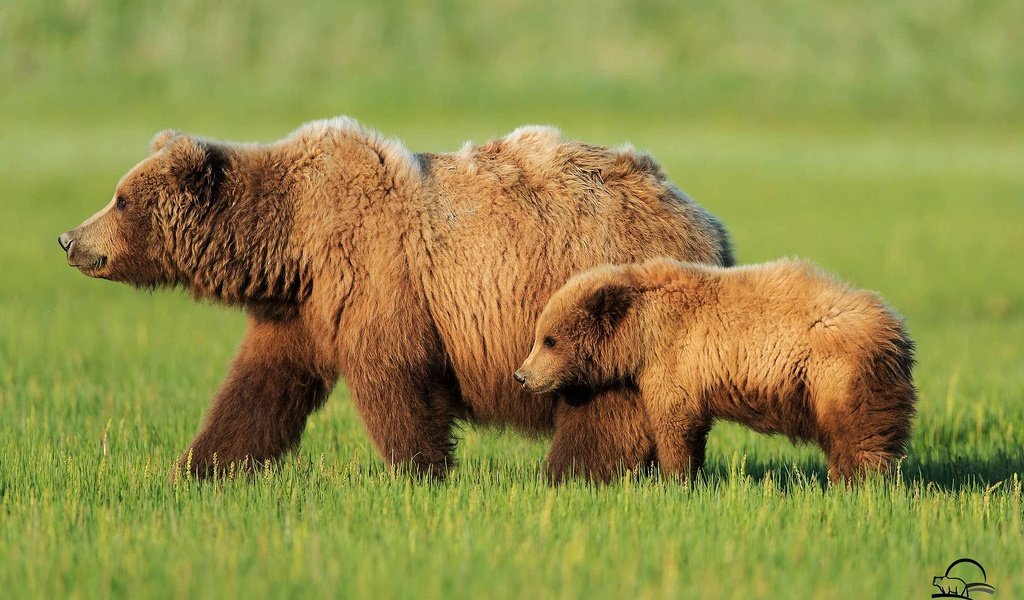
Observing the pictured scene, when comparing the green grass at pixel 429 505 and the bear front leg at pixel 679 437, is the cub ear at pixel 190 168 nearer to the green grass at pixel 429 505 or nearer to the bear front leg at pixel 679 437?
the green grass at pixel 429 505

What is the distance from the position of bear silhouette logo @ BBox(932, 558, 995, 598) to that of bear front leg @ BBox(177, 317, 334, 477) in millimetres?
3766

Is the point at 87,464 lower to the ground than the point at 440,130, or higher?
lower

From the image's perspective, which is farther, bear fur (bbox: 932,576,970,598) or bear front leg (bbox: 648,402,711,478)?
bear front leg (bbox: 648,402,711,478)

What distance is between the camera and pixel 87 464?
7.79 meters

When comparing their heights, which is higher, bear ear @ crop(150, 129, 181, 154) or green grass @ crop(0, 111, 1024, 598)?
bear ear @ crop(150, 129, 181, 154)

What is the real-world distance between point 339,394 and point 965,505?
22.7 ft

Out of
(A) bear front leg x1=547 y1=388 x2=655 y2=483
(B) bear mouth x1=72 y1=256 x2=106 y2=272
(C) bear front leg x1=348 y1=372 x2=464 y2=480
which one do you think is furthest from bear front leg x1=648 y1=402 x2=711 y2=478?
(B) bear mouth x1=72 y1=256 x2=106 y2=272

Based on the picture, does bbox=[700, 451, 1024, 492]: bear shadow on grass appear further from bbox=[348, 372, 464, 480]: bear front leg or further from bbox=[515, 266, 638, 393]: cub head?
bbox=[348, 372, 464, 480]: bear front leg

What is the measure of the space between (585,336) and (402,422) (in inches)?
43.9

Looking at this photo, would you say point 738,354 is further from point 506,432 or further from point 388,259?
point 506,432

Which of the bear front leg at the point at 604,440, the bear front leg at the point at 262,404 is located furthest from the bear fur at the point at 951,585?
the bear front leg at the point at 262,404

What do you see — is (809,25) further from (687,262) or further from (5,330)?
(687,262)

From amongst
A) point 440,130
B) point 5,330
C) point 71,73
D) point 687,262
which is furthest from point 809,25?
point 687,262

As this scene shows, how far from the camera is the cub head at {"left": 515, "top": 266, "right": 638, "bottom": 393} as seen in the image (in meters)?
7.40
